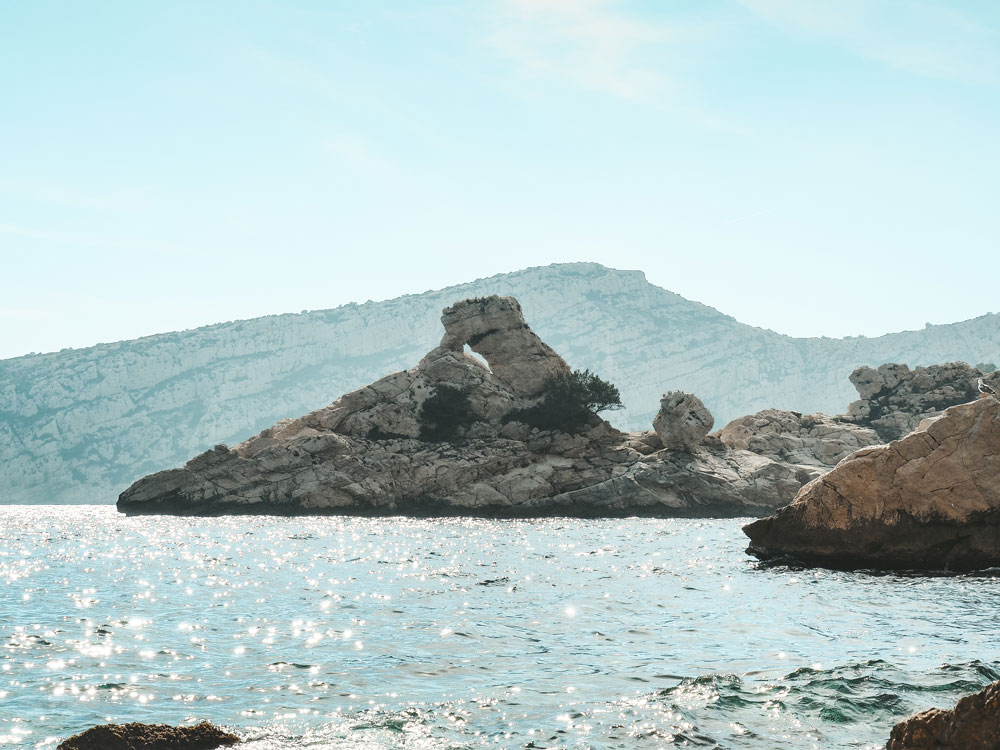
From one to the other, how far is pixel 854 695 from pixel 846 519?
18605 mm

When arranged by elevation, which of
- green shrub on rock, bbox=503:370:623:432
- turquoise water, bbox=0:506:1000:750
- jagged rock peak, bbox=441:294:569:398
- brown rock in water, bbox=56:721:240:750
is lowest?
turquoise water, bbox=0:506:1000:750

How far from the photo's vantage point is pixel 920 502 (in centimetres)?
3011

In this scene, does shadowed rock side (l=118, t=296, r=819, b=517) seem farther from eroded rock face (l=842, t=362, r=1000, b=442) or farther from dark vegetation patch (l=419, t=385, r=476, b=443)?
eroded rock face (l=842, t=362, r=1000, b=442)

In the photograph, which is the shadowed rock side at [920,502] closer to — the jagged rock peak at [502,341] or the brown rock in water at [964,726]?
the brown rock in water at [964,726]

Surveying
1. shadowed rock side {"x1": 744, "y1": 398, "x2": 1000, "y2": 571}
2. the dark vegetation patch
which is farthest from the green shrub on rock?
shadowed rock side {"x1": 744, "y1": 398, "x2": 1000, "y2": 571}

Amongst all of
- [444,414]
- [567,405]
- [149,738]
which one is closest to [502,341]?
[567,405]

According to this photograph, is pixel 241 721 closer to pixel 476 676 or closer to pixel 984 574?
pixel 476 676

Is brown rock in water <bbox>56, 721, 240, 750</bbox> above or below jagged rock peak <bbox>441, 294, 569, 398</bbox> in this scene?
below

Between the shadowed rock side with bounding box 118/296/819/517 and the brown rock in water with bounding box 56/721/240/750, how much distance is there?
64.2 meters

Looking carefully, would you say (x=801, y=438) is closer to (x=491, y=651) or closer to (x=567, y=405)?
(x=567, y=405)

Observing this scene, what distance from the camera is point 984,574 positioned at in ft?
95.8

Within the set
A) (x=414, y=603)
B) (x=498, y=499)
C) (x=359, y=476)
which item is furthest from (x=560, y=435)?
(x=414, y=603)

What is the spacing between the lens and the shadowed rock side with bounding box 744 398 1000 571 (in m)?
29.7

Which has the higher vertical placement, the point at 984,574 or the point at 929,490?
the point at 929,490
